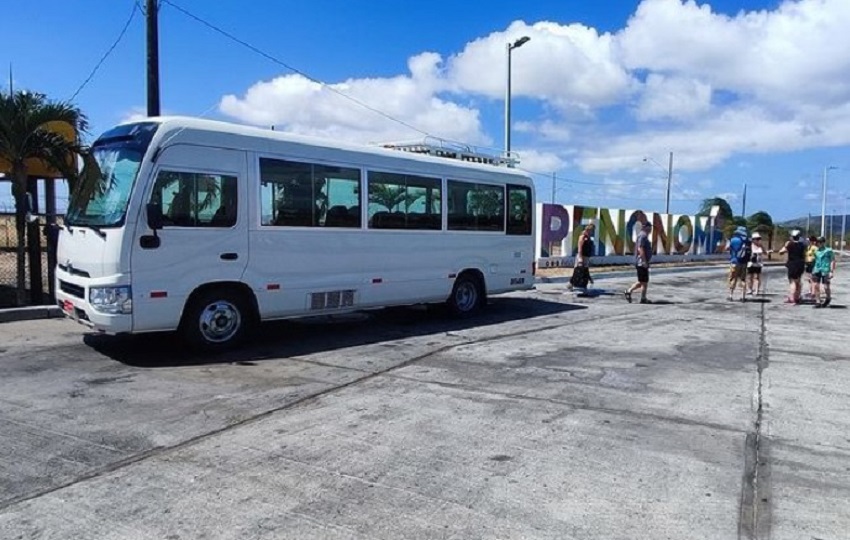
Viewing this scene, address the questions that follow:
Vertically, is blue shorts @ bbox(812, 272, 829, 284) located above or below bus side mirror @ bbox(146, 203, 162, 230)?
below

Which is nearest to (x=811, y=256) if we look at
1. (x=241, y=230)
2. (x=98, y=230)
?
Answer: (x=241, y=230)

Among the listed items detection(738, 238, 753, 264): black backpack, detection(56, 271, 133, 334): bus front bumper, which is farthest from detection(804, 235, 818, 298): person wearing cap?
detection(56, 271, 133, 334): bus front bumper

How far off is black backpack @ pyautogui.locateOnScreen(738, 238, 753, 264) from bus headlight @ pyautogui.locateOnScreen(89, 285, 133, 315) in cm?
1448

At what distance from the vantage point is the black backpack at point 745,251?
55.5ft

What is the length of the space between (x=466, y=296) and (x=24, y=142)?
26.5 ft

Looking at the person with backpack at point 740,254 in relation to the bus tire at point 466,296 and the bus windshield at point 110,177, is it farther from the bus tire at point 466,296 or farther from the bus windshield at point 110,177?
the bus windshield at point 110,177

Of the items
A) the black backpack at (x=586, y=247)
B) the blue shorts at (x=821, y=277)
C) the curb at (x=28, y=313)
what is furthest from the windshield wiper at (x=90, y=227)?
the blue shorts at (x=821, y=277)

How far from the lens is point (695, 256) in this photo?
1593 inches

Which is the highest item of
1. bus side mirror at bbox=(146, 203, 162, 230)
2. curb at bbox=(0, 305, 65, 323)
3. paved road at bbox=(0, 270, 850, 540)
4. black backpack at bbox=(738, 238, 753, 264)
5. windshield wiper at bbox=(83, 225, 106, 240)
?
bus side mirror at bbox=(146, 203, 162, 230)

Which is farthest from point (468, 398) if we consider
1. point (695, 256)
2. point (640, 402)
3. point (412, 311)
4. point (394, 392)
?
point (695, 256)

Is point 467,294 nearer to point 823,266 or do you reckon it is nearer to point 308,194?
point 308,194

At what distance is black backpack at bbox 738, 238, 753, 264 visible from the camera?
55.5 feet

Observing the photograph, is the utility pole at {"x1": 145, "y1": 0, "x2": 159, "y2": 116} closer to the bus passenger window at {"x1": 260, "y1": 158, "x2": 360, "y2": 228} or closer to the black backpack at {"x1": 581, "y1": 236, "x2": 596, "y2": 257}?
the bus passenger window at {"x1": 260, "y1": 158, "x2": 360, "y2": 228}

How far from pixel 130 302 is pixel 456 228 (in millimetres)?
5949
